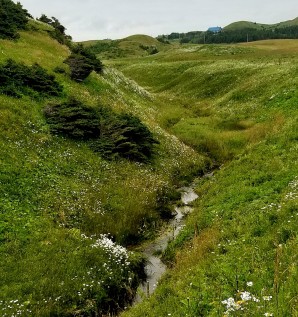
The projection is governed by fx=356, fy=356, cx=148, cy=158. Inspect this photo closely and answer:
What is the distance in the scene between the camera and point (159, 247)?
1750cm

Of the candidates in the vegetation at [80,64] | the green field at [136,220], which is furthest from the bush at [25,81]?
the vegetation at [80,64]

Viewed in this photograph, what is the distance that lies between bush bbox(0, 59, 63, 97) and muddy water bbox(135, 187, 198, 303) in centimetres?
1415

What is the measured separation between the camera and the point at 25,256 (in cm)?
1420

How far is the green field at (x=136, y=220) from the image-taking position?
35.0ft

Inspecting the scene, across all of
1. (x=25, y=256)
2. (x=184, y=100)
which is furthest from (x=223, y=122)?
(x=25, y=256)

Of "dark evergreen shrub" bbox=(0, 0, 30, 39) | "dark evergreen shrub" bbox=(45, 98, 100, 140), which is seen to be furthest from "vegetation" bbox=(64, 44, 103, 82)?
"dark evergreen shrub" bbox=(45, 98, 100, 140)

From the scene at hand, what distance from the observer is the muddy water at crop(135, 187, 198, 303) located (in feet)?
46.9

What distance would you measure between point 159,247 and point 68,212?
4.82 metres

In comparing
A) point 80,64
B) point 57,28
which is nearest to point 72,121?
point 80,64

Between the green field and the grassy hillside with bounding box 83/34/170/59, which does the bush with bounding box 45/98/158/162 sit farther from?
the grassy hillside with bounding box 83/34/170/59

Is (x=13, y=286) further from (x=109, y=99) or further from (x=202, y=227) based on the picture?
(x=109, y=99)

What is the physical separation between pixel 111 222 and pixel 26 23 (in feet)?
133

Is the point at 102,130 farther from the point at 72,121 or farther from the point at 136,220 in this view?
the point at 136,220

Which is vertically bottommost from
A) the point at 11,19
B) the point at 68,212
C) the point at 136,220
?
the point at 136,220
